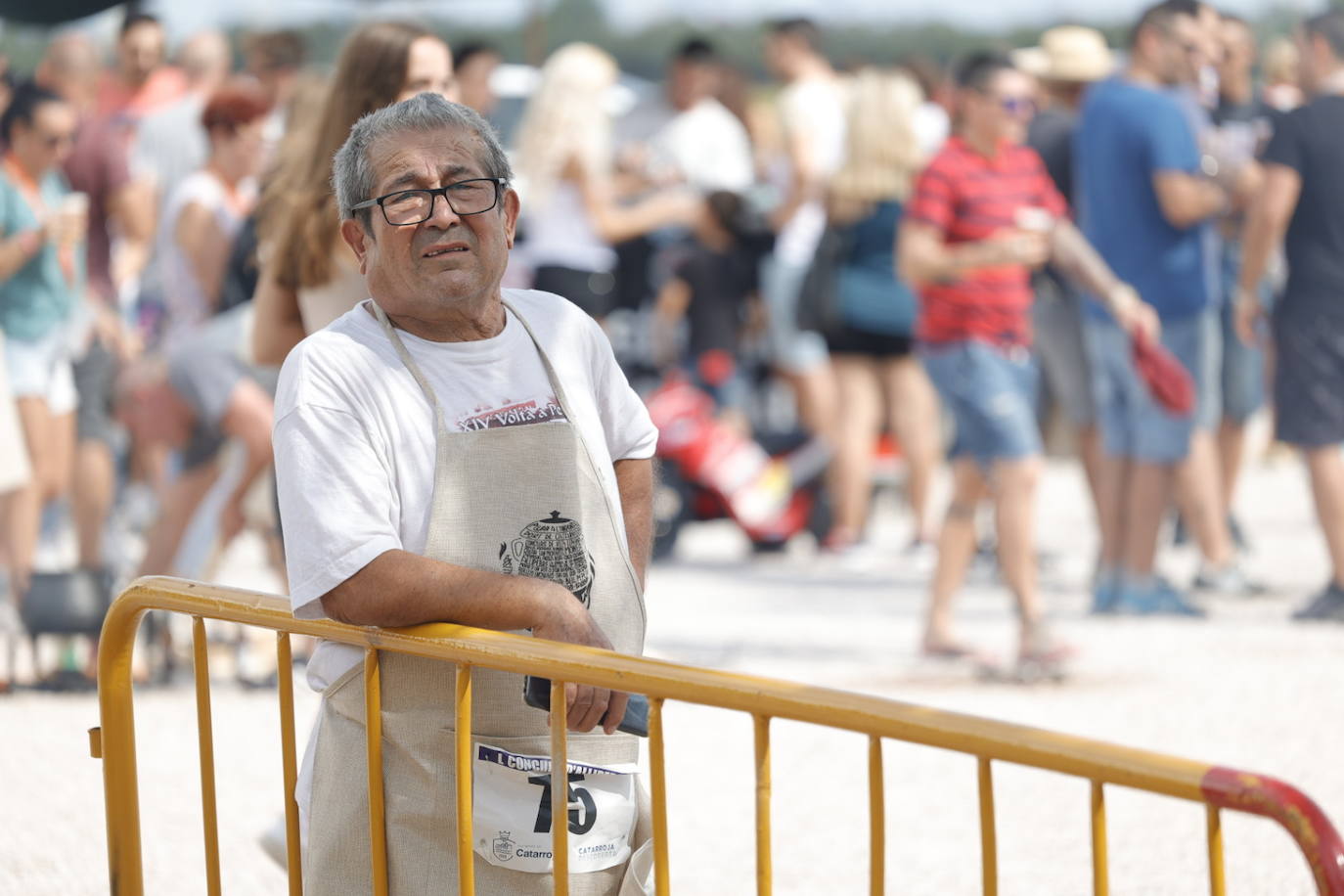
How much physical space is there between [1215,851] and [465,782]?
963 millimetres

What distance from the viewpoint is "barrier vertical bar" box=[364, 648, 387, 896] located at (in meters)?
2.55

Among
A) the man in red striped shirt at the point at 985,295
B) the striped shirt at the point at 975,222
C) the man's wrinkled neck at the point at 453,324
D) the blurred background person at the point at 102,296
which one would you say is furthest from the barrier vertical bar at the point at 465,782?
the blurred background person at the point at 102,296

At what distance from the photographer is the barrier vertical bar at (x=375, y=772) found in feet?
8.36

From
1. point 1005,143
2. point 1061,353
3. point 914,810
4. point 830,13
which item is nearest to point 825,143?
point 1061,353

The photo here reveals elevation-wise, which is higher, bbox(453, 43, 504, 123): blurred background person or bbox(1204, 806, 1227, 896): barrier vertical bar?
bbox(453, 43, 504, 123): blurred background person

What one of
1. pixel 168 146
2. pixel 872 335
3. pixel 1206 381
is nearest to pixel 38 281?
pixel 168 146

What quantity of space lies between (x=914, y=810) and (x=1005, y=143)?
2.69m

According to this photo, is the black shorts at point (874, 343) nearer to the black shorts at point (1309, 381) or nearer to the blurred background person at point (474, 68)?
the black shorts at point (1309, 381)

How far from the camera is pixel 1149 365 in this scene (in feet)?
22.5

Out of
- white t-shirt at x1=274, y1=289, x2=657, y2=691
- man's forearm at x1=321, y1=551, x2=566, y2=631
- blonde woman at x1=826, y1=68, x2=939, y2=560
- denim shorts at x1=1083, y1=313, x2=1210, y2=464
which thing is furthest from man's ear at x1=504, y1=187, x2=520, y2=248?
blonde woman at x1=826, y1=68, x2=939, y2=560

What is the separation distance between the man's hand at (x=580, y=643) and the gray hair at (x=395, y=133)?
1.99ft

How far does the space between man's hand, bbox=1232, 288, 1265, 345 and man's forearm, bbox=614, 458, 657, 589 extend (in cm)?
585

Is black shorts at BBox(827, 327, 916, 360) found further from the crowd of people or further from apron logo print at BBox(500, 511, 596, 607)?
apron logo print at BBox(500, 511, 596, 607)

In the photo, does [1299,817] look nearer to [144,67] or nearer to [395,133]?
[395,133]
